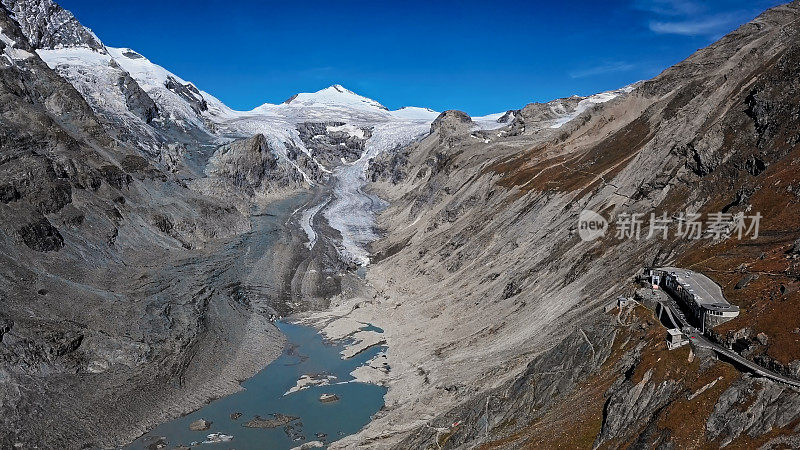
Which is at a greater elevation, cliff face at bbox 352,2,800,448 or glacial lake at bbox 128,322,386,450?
cliff face at bbox 352,2,800,448

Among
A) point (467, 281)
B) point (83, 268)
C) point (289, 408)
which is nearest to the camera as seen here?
point (289, 408)

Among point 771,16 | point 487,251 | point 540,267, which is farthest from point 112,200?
point 771,16

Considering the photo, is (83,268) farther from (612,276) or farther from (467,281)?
(612,276)

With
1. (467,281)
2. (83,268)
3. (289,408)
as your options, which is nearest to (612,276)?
(467,281)

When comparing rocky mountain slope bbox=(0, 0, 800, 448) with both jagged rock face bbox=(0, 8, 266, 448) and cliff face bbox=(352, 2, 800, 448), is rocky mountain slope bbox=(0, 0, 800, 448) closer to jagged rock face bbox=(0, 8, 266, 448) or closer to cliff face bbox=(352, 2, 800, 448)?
cliff face bbox=(352, 2, 800, 448)

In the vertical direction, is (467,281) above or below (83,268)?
below

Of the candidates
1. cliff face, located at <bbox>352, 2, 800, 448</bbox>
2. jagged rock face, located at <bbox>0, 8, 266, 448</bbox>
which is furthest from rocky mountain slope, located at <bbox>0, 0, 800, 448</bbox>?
jagged rock face, located at <bbox>0, 8, 266, 448</bbox>
